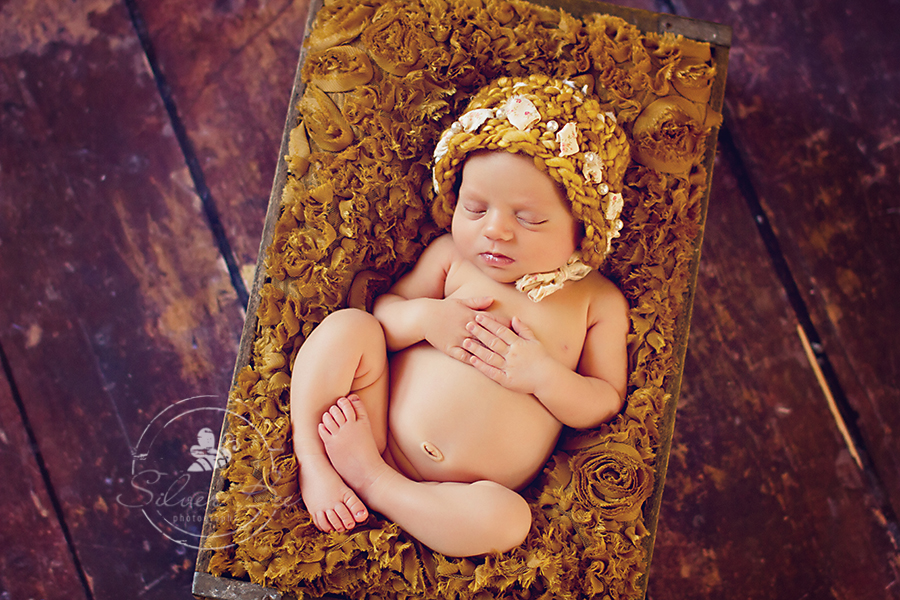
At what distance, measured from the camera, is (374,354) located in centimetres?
128

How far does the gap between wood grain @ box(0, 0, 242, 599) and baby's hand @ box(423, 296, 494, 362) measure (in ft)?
2.47

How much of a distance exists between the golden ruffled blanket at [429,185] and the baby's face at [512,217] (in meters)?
0.20

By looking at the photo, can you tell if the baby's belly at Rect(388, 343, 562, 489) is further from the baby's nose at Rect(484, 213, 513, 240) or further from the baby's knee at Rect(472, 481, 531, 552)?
the baby's nose at Rect(484, 213, 513, 240)

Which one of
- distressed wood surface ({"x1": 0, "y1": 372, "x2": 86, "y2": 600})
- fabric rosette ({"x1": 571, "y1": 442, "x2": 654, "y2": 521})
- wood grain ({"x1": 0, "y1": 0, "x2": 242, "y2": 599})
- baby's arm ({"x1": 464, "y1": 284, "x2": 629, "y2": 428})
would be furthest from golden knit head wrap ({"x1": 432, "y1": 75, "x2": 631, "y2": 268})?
distressed wood surface ({"x1": 0, "y1": 372, "x2": 86, "y2": 600})

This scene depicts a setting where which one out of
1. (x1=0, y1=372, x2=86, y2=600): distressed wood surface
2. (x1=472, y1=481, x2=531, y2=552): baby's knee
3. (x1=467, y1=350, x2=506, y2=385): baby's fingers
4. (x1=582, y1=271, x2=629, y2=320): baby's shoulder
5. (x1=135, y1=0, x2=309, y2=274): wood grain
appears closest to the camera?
(x1=472, y1=481, x2=531, y2=552): baby's knee

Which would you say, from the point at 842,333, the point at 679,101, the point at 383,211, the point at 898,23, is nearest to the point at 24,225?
the point at 383,211

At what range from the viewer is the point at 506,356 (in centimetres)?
126

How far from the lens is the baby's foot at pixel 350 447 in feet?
4.01

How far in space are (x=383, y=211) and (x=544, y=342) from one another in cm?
49

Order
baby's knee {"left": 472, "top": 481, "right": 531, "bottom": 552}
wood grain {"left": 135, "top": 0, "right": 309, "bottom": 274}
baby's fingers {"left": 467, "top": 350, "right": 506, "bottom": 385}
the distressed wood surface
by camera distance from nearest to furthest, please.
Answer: baby's knee {"left": 472, "top": 481, "right": 531, "bottom": 552} → baby's fingers {"left": 467, "top": 350, "right": 506, "bottom": 385} → the distressed wood surface → wood grain {"left": 135, "top": 0, "right": 309, "bottom": 274}

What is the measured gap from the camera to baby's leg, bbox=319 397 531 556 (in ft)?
3.79

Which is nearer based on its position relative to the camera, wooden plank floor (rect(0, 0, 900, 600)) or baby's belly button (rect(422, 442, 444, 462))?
baby's belly button (rect(422, 442, 444, 462))

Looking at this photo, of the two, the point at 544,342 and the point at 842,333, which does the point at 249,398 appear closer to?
the point at 544,342

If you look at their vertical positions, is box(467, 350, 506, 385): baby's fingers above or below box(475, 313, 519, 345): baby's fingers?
below
